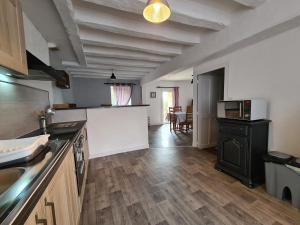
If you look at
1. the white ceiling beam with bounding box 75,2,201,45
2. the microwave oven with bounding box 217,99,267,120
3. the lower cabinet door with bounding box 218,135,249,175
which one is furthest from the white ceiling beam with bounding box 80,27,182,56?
the lower cabinet door with bounding box 218,135,249,175

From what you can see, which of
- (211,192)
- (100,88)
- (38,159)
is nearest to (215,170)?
(211,192)

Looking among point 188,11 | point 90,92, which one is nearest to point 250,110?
point 188,11

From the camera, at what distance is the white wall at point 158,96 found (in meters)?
7.41

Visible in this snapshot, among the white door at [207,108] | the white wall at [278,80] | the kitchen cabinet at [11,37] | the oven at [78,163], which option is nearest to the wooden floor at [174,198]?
the oven at [78,163]

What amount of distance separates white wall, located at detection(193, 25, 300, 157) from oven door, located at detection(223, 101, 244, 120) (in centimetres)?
30

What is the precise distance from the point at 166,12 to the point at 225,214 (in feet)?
6.93

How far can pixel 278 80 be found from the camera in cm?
210

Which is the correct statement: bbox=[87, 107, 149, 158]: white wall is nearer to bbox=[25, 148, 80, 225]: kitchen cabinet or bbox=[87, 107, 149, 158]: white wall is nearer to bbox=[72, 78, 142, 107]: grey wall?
bbox=[25, 148, 80, 225]: kitchen cabinet

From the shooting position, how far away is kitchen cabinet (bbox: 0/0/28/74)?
98 centimetres

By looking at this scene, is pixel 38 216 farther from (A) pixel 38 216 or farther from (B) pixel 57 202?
(B) pixel 57 202

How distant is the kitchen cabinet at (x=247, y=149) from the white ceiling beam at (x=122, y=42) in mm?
1905

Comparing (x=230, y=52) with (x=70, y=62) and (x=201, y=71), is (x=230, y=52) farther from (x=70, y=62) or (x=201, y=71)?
(x=70, y=62)

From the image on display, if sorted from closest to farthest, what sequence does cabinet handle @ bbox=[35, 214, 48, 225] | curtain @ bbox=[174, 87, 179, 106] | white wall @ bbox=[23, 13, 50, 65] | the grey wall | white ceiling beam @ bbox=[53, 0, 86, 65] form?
cabinet handle @ bbox=[35, 214, 48, 225] → white ceiling beam @ bbox=[53, 0, 86, 65] → white wall @ bbox=[23, 13, 50, 65] → the grey wall → curtain @ bbox=[174, 87, 179, 106]

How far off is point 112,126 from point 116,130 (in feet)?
0.45
